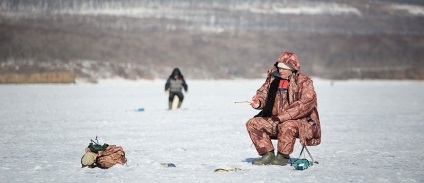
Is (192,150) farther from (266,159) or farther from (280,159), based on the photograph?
(280,159)

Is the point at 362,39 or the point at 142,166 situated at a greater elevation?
the point at 362,39

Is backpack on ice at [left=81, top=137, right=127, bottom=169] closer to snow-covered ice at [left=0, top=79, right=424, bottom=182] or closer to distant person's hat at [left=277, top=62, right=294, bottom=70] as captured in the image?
snow-covered ice at [left=0, top=79, right=424, bottom=182]

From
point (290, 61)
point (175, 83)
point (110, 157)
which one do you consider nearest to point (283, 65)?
point (290, 61)

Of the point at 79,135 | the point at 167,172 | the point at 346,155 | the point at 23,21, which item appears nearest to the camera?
the point at 167,172

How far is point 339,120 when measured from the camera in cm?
1620

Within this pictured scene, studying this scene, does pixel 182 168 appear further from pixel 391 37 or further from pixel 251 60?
pixel 391 37

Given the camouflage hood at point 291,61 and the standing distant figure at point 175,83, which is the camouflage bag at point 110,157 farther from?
the standing distant figure at point 175,83

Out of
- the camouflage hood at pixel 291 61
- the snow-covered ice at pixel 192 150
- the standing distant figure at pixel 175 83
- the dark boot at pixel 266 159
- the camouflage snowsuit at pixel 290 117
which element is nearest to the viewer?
the snow-covered ice at pixel 192 150

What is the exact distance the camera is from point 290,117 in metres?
7.10

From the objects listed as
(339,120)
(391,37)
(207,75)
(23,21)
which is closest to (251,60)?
(207,75)

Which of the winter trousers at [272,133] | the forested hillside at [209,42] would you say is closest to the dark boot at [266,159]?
the winter trousers at [272,133]

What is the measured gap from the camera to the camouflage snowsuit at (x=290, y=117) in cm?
711

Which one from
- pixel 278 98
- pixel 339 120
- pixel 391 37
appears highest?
pixel 391 37

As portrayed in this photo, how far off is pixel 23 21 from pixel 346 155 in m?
171
